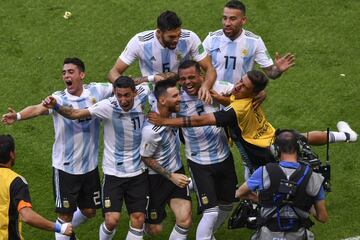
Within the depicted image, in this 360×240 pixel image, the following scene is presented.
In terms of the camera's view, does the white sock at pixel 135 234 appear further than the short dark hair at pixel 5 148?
Yes

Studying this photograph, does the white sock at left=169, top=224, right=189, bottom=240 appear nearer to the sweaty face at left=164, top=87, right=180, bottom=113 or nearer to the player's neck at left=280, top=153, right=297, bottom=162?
the sweaty face at left=164, top=87, right=180, bottom=113

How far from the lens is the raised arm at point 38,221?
709 centimetres

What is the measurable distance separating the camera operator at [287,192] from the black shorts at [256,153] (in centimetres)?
113

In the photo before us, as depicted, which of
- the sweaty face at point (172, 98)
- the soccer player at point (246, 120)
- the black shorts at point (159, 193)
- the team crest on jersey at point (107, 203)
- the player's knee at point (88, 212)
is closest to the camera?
the soccer player at point (246, 120)

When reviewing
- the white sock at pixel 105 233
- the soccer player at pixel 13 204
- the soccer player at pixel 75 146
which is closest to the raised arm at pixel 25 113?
the soccer player at pixel 75 146

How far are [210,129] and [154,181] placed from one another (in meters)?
0.84

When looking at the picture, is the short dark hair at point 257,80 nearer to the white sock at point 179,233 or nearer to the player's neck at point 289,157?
the player's neck at point 289,157

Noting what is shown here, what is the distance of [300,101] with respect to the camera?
37.9ft

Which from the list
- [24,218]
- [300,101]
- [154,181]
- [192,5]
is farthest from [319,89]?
[24,218]

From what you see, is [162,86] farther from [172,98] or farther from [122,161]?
[122,161]

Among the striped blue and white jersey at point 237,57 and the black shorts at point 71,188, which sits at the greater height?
the striped blue and white jersey at point 237,57

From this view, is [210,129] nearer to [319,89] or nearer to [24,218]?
[24,218]

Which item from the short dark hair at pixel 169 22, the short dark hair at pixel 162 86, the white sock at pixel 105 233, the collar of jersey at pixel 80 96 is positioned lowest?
the white sock at pixel 105 233

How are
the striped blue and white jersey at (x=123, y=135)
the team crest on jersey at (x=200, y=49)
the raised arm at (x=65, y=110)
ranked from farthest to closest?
the team crest on jersey at (x=200, y=49), the striped blue and white jersey at (x=123, y=135), the raised arm at (x=65, y=110)
